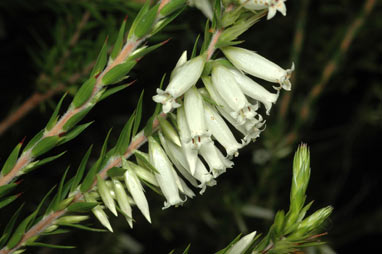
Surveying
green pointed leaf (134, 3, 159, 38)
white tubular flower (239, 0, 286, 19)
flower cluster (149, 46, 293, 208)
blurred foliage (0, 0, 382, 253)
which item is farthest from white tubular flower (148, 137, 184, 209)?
blurred foliage (0, 0, 382, 253)

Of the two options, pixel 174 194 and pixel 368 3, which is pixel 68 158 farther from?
pixel 368 3

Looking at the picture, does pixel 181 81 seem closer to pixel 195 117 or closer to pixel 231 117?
pixel 195 117

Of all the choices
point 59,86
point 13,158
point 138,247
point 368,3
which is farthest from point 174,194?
point 368,3

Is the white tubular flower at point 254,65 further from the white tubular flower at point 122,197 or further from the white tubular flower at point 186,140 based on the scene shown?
the white tubular flower at point 122,197

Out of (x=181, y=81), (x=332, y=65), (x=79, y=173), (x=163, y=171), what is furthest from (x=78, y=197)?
(x=332, y=65)

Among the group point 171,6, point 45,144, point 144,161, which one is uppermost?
point 171,6

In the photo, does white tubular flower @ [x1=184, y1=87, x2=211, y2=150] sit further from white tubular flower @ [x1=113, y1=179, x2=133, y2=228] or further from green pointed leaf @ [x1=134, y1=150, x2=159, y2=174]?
white tubular flower @ [x1=113, y1=179, x2=133, y2=228]
